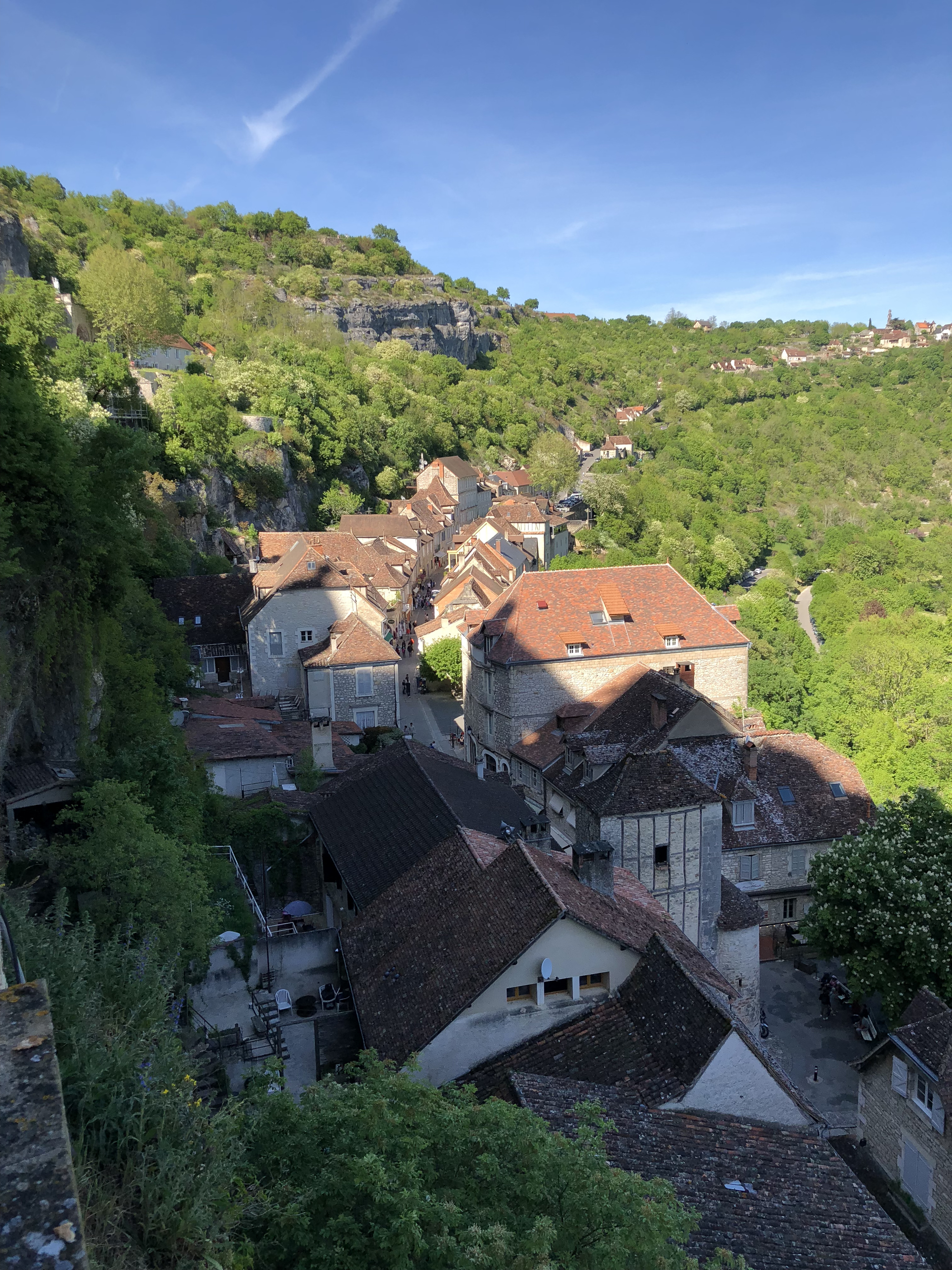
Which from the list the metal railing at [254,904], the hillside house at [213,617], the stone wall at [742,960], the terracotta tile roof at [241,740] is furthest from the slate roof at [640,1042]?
the hillside house at [213,617]

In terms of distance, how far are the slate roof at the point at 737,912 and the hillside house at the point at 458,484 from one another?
224ft

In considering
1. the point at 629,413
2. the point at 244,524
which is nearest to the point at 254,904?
the point at 244,524

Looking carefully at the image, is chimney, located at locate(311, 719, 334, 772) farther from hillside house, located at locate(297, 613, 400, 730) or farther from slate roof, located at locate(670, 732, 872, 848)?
slate roof, located at locate(670, 732, 872, 848)

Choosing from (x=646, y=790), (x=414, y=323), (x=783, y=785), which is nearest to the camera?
(x=646, y=790)

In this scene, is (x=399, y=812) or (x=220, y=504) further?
(x=220, y=504)

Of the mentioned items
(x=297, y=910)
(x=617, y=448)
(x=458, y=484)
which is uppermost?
(x=617, y=448)

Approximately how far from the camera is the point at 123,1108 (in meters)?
5.82

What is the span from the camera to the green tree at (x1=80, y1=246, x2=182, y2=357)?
199 ft

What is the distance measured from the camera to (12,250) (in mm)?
55688

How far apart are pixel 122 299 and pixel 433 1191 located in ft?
215

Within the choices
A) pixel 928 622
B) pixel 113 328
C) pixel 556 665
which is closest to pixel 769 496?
pixel 928 622

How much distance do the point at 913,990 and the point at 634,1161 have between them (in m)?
13.8

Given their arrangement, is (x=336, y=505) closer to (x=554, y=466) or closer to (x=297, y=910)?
(x=554, y=466)

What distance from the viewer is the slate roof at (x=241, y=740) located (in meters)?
25.3
